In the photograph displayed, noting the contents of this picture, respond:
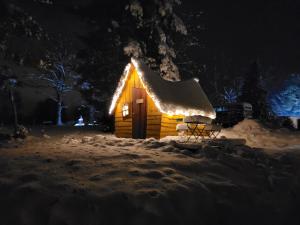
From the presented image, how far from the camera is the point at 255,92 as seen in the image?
113ft

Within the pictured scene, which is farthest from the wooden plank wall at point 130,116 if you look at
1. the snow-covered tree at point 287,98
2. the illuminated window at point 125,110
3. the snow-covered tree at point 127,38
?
the snow-covered tree at point 287,98

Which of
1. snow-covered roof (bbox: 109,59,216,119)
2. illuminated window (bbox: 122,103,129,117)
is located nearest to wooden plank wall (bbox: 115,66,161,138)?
illuminated window (bbox: 122,103,129,117)

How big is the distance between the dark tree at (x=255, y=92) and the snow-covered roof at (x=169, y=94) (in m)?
18.4

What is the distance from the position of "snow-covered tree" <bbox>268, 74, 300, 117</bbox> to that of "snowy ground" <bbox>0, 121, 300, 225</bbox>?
123 feet

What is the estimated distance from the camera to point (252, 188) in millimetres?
6984

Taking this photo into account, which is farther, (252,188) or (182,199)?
(252,188)

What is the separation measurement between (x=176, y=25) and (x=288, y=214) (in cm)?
1988

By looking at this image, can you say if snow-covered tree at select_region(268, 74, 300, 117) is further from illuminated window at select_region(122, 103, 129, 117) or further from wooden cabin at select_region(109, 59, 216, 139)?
illuminated window at select_region(122, 103, 129, 117)

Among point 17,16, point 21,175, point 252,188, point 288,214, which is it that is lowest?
point 288,214

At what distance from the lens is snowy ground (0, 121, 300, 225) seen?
457cm

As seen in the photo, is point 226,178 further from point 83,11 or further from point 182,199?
point 83,11

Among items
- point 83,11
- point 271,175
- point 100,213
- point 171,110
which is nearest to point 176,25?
point 83,11

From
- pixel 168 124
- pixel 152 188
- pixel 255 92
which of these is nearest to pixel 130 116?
pixel 168 124

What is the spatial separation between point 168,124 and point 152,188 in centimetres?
912
